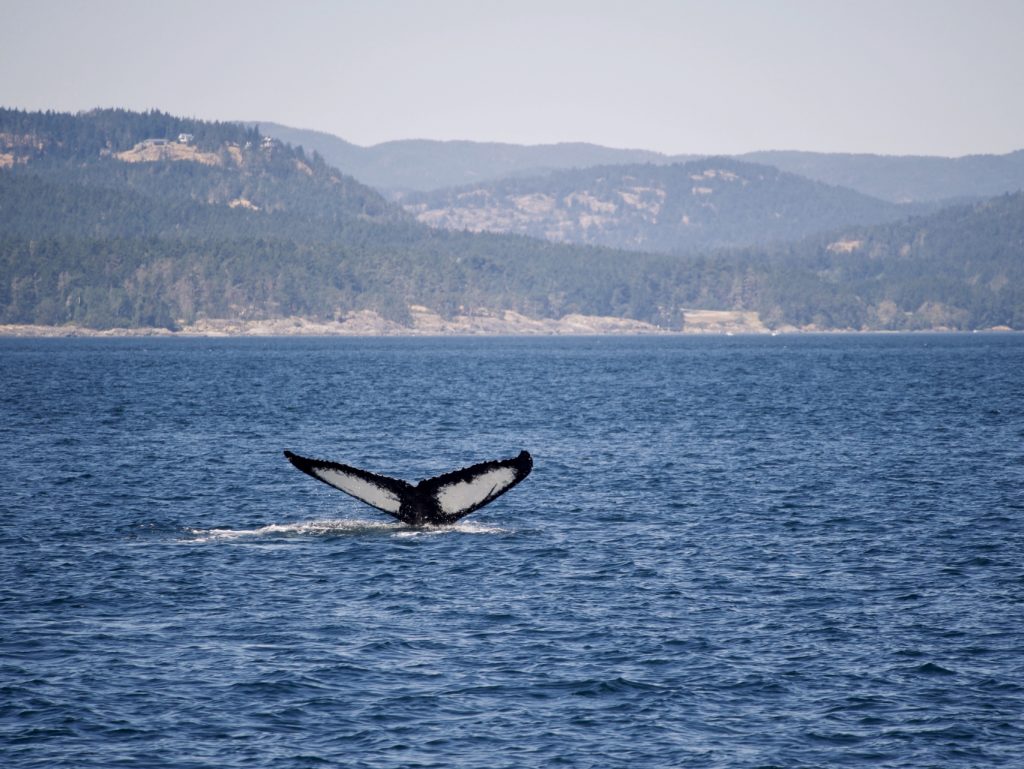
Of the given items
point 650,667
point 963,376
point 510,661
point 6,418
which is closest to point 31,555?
point 510,661

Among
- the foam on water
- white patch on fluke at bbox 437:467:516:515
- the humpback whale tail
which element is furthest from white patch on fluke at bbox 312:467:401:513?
the foam on water

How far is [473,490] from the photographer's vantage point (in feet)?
120

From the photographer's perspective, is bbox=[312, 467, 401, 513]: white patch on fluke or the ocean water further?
bbox=[312, 467, 401, 513]: white patch on fluke

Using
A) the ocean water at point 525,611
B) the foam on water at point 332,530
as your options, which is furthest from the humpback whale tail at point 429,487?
the ocean water at point 525,611

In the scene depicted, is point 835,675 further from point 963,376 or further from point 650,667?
point 963,376

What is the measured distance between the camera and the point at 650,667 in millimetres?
24906

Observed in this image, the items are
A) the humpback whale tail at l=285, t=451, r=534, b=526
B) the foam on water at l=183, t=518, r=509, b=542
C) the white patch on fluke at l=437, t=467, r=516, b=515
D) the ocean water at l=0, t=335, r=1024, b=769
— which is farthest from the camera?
the foam on water at l=183, t=518, r=509, b=542

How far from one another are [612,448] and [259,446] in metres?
17.3

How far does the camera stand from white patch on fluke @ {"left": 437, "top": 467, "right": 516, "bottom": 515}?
3522 cm

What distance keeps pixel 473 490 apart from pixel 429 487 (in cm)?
161

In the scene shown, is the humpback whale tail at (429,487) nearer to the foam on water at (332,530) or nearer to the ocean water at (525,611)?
the foam on water at (332,530)

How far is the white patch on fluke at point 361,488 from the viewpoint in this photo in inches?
1361

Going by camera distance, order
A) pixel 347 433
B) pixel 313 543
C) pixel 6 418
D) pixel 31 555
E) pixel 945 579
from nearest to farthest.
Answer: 1. pixel 945 579
2. pixel 31 555
3. pixel 313 543
4. pixel 347 433
5. pixel 6 418

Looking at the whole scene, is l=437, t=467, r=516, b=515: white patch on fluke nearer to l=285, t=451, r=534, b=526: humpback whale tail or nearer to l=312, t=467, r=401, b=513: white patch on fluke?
l=285, t=451, r=534, b=526: humpback whale tail
